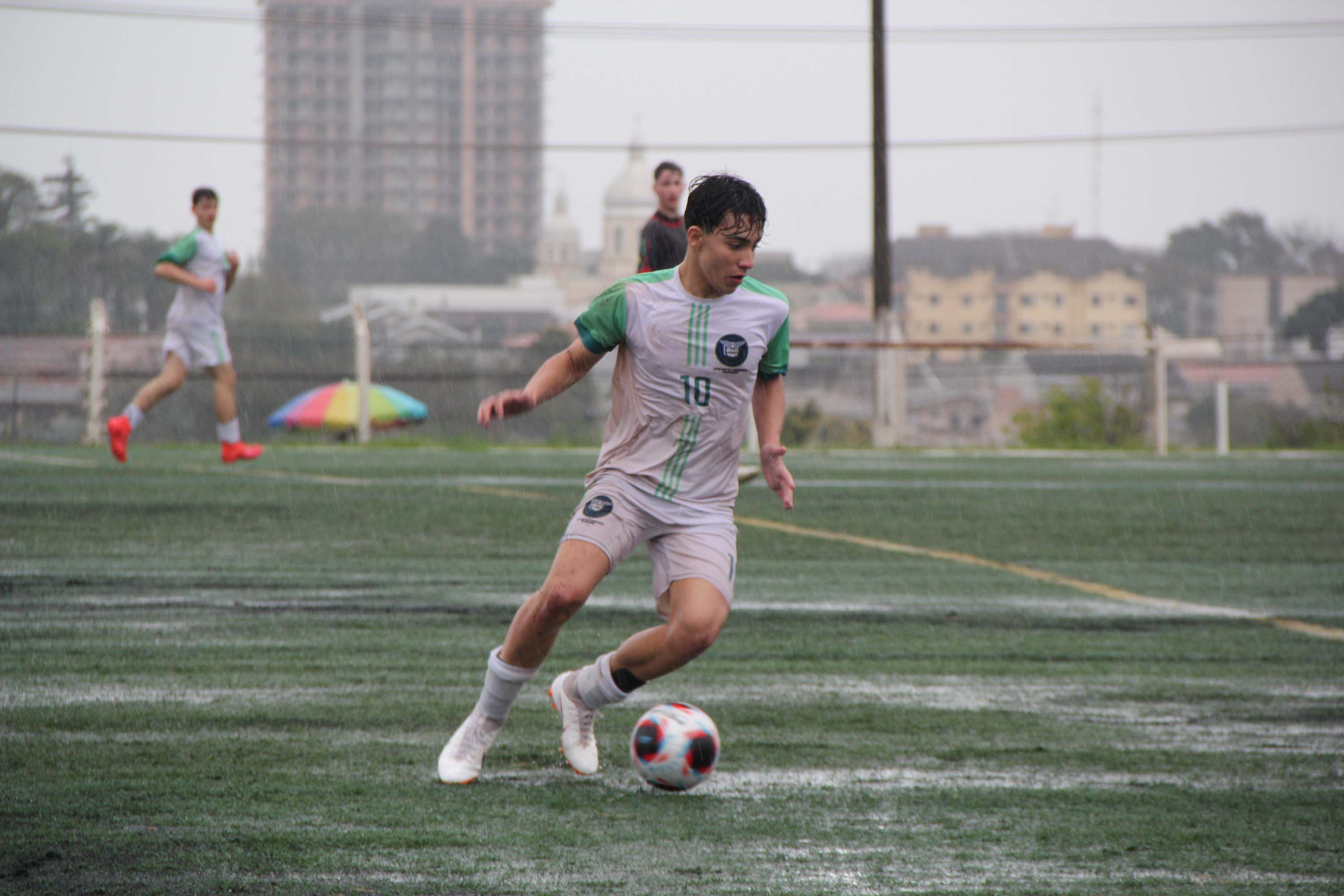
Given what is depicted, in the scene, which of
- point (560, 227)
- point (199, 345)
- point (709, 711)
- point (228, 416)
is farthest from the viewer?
point (560, 227)

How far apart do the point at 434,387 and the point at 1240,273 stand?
72.7 m

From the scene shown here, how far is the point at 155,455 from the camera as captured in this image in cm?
1775

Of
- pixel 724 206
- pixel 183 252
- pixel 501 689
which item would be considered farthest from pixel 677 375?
pixel 183 252

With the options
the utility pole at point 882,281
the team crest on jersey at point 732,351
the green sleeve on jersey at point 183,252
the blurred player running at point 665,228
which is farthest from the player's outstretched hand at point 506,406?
the utility pole at point 882,281

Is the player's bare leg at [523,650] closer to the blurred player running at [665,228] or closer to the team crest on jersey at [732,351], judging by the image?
the team crest on jersey at [732,351]

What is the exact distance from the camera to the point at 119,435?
1220 cm

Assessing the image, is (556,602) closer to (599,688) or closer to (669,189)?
(599,688)

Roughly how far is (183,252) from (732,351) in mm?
8773

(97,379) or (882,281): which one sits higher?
(882,281)

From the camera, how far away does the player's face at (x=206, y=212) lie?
1221cm

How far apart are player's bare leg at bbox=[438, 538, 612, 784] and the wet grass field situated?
4.7 inches

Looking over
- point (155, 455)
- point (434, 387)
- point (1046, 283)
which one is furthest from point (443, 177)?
point (155, 455)

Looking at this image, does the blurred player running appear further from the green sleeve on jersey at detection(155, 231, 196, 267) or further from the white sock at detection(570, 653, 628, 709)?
the white sock at detection(570, 653, 628, 709)

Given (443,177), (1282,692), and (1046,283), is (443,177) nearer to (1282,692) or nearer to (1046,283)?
(1046,283)
